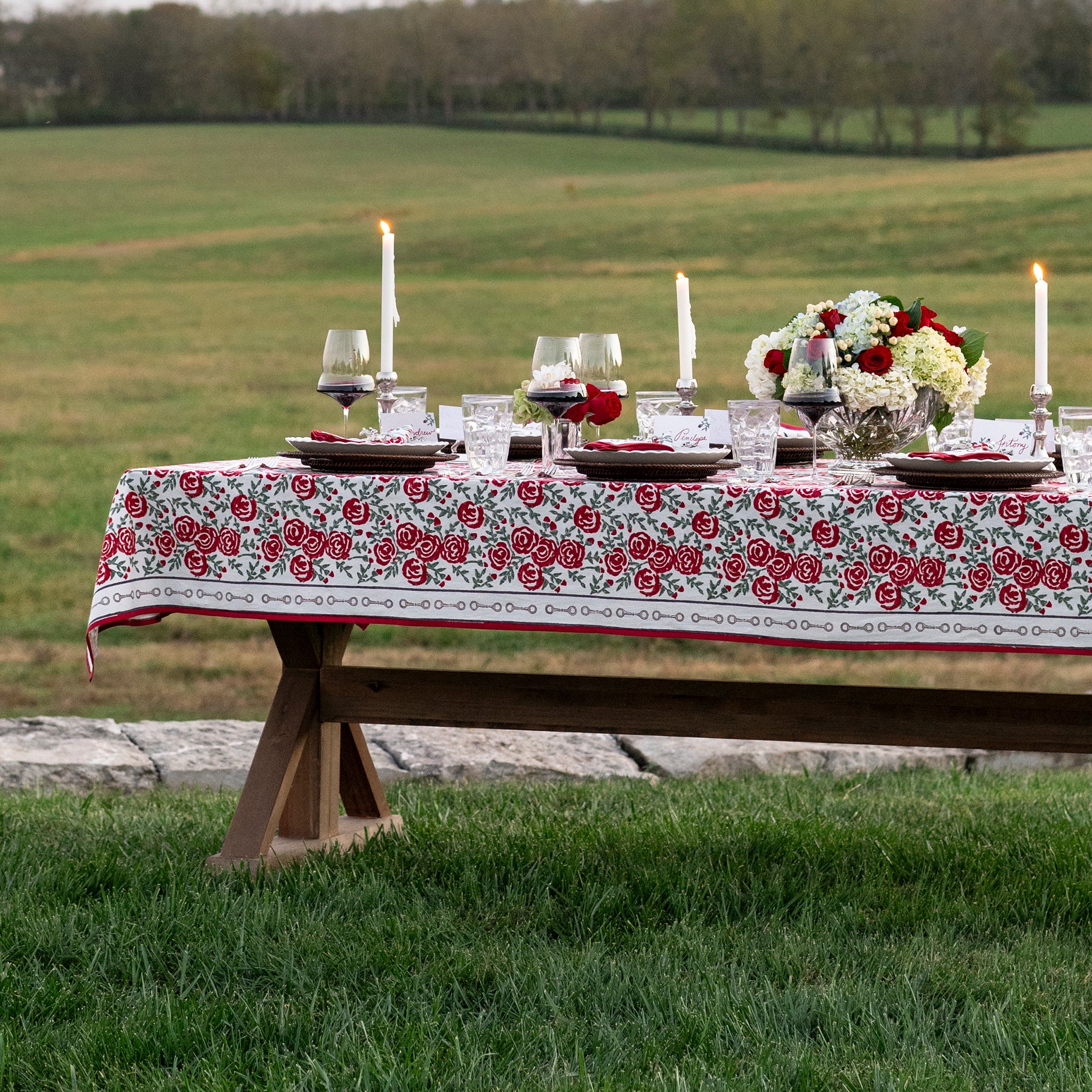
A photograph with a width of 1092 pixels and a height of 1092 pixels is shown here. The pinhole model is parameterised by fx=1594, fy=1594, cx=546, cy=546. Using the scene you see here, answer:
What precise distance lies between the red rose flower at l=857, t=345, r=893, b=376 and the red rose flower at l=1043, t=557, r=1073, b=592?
51 centimetres

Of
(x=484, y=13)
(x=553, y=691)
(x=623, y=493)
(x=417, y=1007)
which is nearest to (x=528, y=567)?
(x=623, y=493)

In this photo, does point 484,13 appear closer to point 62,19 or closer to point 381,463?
point 62,19

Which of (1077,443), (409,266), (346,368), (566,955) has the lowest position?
(566,955)

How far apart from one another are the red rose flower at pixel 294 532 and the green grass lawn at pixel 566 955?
0.72 meters

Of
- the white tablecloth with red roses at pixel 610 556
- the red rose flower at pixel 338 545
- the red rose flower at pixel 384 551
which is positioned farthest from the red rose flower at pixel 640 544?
the red rose flower at pixel 338 545

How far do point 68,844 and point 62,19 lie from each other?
509 inches

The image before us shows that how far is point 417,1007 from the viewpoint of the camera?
8.81 feet

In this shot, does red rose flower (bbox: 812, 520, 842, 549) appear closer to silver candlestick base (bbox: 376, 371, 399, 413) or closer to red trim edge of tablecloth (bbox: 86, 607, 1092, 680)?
red trim edge of tablecloth (bbox: 86, 607, 1092, 680)

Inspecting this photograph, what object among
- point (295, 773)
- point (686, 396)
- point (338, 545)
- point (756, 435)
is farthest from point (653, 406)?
point (295, 773)

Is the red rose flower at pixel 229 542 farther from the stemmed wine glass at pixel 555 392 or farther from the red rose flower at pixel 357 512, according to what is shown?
the stemmed wine glass at pixel 555 392

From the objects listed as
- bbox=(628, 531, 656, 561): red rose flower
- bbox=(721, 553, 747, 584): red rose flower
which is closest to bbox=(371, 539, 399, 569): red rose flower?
bbox=(628, 531, 656, 561): red rose flower

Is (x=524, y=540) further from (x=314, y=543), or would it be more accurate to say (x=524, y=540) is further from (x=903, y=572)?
(x=903, y=572)

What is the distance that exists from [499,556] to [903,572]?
29.4 inches

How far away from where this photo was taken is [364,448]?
3150 mm
